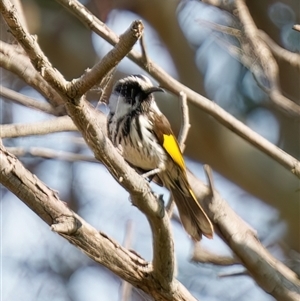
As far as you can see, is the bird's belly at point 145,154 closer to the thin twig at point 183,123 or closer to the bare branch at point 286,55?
the thin twig at point 183,123

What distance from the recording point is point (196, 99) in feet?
9.23

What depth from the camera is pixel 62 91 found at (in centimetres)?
165

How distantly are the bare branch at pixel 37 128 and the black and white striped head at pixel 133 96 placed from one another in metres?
0.19

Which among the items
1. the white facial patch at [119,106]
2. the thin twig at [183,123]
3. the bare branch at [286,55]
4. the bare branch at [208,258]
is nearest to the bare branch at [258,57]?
the bare branch at [286,55]

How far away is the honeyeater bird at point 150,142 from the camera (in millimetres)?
2648

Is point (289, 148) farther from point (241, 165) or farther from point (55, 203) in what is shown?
point (55, 203)

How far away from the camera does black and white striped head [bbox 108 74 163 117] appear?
2701 mm

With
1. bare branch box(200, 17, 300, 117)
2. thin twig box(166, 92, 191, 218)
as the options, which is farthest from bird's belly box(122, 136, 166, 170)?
bare branch box(200, 17, 300, 117)

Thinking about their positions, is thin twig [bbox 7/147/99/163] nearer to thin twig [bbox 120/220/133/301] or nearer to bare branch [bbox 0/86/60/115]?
bare branch [bbox 0/86/60/115]

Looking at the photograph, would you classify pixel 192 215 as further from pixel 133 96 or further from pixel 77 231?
pixel 77 231

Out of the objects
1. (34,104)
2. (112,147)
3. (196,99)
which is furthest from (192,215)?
(112,147)

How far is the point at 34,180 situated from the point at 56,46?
1910 millimetres

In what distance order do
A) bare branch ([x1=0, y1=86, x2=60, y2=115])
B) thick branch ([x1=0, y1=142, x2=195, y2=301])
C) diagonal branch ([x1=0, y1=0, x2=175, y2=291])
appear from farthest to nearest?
bare branch ([x1=0, y1=86, x2=60, y2=115])
thick branch ([x1=0, y1=142, x2=195, y2=301])
diagonal branch ([x1=0, y1=0, x2=175, y2=291])

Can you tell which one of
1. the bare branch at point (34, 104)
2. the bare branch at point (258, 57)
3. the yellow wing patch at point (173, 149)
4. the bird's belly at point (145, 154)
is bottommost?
the bare branch at point (34, 104)
